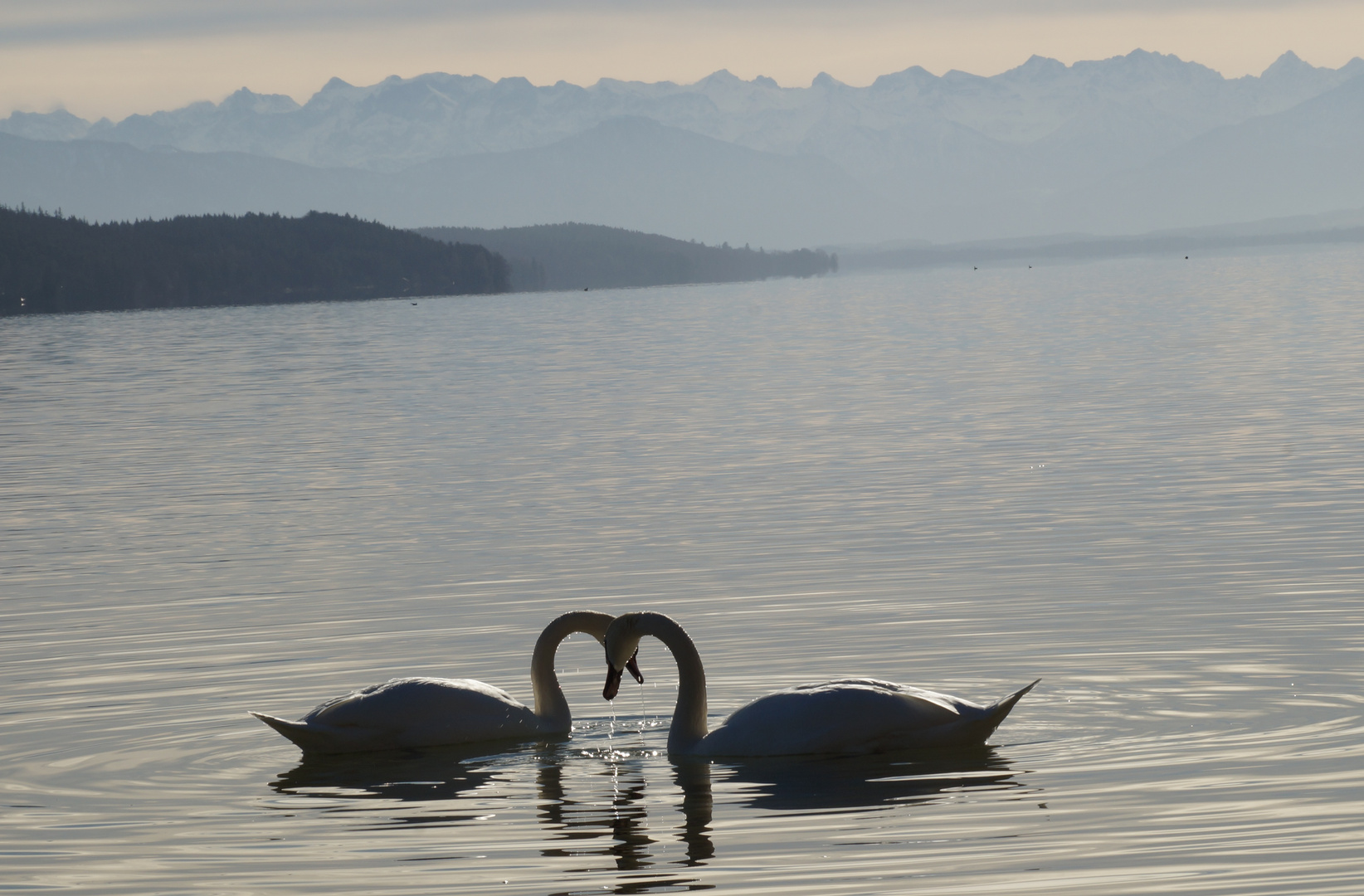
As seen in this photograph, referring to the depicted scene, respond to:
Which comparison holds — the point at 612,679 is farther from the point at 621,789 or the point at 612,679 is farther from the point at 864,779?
the point at 864,779

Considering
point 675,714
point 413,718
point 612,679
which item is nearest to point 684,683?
point 675,714

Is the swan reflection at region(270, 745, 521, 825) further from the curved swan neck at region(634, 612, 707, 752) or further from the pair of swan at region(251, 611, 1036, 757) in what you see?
the curved swan neck at region(634, 612, 707, 752)

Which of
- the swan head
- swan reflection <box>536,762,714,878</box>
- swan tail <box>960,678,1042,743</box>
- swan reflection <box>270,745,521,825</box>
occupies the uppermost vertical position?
the swan head

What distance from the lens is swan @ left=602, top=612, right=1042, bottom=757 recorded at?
13539 millimetres

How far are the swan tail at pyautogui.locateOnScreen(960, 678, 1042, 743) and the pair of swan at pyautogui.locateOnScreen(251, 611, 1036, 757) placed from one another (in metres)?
0.01

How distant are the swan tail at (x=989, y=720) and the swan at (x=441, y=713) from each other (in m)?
2.74

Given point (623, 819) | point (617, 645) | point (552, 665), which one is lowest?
point (623, 819)

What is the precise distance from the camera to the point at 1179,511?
26.1 meters

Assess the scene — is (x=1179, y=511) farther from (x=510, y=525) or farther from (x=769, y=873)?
(x=769, y=873)

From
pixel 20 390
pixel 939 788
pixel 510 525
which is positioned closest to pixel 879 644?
pixel 939 788

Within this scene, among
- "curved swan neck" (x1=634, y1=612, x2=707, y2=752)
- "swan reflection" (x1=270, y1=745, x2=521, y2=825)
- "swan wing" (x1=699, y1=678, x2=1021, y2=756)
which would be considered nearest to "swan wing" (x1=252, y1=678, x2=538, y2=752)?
"swan reflection" (x1=270, y1=745, x2=521, y2=825)

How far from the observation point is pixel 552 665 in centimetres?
1498

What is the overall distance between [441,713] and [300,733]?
1.16 m

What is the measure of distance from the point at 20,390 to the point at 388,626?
5234cm
